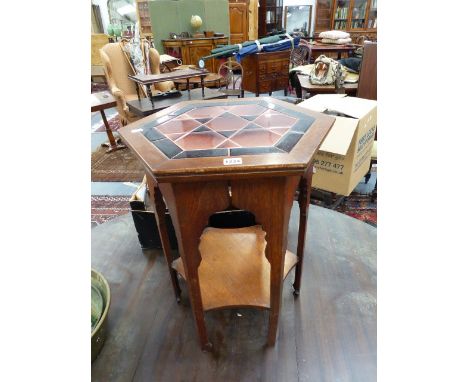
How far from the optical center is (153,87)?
375 centimetres

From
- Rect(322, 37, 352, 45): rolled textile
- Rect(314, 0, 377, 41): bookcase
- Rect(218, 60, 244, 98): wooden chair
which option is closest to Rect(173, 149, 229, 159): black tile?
Rect(218, 60, 244, 98): wooden chair

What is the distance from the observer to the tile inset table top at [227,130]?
0.69 meters

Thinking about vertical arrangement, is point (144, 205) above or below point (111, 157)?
above

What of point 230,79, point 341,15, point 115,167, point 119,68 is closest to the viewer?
point 115,167

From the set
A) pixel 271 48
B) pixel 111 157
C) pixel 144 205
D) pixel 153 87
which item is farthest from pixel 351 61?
pixel 144 205

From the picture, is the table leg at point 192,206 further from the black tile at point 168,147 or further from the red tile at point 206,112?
the red tile at point 206,112

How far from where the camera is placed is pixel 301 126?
2.64ft

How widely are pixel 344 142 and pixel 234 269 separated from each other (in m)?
1.05

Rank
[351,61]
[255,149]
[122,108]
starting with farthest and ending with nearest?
[351,61] → [122,108] → [255,149]

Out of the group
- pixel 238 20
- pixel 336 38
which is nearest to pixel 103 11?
pixel 238 20

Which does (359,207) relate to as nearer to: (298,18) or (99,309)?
(99,309)

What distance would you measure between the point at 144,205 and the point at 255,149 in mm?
688

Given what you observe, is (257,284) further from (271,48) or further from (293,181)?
(271,48)

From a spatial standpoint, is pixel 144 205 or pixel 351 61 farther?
pixel 351 61
